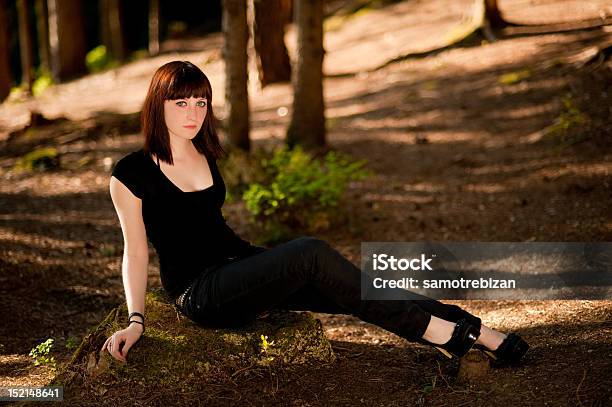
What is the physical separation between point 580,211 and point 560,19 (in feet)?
27.1

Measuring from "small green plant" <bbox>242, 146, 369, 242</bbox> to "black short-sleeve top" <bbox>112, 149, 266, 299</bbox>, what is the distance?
287 centimetres

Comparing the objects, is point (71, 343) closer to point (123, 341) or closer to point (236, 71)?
point (123, 341)

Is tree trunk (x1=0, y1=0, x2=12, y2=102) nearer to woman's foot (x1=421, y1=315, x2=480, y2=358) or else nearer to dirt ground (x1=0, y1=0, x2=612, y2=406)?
dirt ground (x1=0, y1=0, x2=612, y2=406)

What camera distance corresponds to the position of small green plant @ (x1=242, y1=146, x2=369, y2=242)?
22.8ft

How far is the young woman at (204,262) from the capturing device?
3697 millimetres

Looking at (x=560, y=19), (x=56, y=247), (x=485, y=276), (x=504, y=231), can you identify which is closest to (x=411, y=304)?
(x=485, y=276)

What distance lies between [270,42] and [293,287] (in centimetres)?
1098

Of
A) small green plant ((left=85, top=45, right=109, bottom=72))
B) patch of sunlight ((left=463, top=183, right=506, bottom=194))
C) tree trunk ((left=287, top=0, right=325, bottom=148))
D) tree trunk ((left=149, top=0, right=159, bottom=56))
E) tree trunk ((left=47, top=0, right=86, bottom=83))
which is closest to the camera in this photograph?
patch of sunlight ((left=463, top=183, right=506, bottom=194))

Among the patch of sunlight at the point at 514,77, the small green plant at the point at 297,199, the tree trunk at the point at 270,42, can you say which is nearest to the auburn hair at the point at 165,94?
the small green plant at the point at 297,199

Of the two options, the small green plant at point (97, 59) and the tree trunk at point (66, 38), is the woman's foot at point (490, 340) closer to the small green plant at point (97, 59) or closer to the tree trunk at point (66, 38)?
the tree trunk at point (66, 38)

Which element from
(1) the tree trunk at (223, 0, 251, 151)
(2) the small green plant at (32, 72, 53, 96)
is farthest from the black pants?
(2) the small green plant at (32, 72, 53, 96)

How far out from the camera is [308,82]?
9406mm

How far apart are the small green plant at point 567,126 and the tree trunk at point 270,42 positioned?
6.94 m

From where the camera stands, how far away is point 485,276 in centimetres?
596
